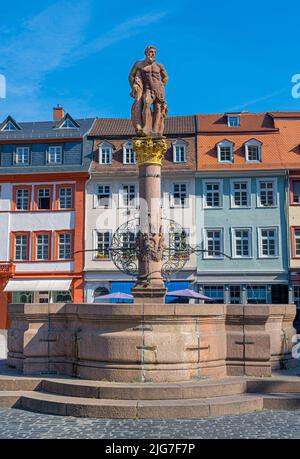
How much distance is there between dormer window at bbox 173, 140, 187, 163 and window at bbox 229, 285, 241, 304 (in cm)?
821

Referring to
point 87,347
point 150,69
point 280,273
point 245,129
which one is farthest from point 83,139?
point 87,347

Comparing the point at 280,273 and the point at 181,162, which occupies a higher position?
the point at 181,162

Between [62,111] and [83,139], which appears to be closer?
[83,139]

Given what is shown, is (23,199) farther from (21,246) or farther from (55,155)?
(55,155)

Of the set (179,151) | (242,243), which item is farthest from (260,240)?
(179,151)

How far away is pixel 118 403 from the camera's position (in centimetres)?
836

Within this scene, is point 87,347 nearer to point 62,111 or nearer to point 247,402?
point 247,402

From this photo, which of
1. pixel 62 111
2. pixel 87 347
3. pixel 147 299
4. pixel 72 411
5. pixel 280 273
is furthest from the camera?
pixel 62 111

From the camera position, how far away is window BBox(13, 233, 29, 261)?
35.4 m

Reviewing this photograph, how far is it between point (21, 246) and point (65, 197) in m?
4.04


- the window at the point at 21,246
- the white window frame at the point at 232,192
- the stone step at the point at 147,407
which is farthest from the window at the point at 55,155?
the stone step at the point at 147,407

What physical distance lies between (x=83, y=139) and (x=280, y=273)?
48.1 feet

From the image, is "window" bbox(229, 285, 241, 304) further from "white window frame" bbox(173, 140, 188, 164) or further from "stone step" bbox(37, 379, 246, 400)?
"stone step" bbox(37, 379, 246, 400)

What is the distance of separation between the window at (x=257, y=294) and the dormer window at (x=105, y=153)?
11.5 m
